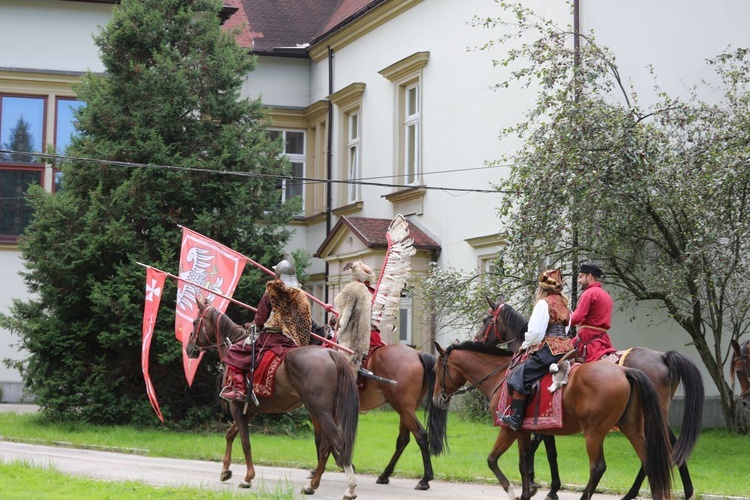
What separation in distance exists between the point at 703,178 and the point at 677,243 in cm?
177

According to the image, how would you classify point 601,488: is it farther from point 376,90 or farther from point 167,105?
point 376,90

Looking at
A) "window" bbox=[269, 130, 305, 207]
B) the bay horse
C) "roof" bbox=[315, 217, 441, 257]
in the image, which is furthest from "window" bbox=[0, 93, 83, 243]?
the bay horse

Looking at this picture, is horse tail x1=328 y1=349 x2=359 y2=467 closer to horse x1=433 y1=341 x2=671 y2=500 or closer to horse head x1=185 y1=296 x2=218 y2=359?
horse x1=433 y1=341 x2=671 y2=500

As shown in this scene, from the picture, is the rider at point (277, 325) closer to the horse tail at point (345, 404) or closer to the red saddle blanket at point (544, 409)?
the horse tail at point (345, 404)

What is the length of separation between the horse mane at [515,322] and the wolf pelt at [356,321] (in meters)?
2.07

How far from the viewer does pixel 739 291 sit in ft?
60.5

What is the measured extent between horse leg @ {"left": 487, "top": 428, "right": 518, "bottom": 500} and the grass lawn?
1.75 meters

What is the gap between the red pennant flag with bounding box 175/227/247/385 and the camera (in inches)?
664

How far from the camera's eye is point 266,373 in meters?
13.0

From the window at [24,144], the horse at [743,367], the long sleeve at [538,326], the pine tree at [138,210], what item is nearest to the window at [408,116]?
the pine tree at [138,210]

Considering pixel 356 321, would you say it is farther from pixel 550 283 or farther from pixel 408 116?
pixel 408 116

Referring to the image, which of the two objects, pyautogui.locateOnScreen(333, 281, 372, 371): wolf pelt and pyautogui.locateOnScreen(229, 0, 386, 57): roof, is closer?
pyautogui.locateOnScreen(333, 281, 372, 371): wolf pelt

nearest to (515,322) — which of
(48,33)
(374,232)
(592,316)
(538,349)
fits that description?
(592,316)

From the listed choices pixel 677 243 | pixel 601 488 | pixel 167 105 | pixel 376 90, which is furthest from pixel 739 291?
pixel 376 90
